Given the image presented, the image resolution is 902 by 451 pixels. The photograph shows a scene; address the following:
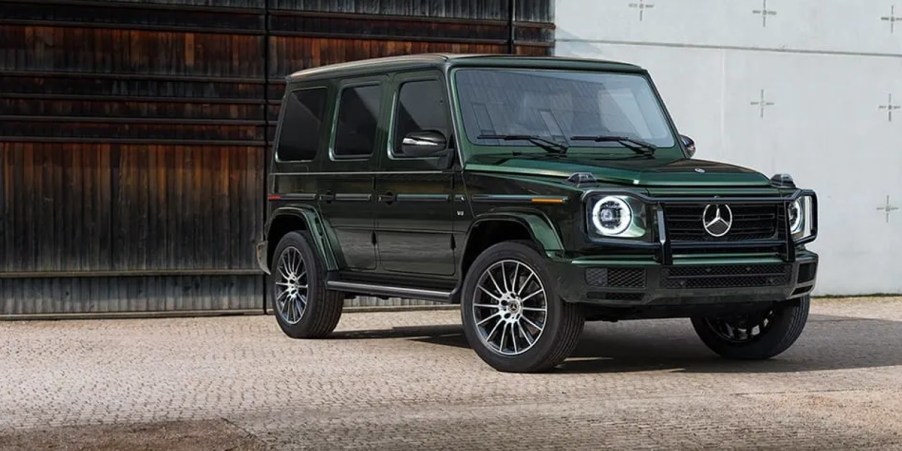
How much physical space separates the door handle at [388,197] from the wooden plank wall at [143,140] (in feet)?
12.1

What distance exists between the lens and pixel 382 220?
1112 centimetres

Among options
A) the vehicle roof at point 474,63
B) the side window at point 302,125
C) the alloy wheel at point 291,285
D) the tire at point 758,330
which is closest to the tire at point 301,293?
the alloy wheel at point 291,285

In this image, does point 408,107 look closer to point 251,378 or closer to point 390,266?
point 390,266

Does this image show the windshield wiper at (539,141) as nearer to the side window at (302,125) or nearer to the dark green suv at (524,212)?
the dark green suv at (524,212)

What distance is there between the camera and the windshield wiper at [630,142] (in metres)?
10.6

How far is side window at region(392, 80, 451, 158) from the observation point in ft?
35.0

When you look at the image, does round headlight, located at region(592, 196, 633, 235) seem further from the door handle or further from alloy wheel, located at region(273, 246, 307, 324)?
alloy wheel, located at region(273, 246, 307, 324)

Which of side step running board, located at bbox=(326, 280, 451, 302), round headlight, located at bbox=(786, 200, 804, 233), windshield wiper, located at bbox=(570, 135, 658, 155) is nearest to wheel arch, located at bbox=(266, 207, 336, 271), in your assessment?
side step running board, located at bbox=(326, 280, 451, 302)

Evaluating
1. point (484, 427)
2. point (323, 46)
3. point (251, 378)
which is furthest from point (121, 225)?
point (484, 427)

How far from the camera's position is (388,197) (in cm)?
1105

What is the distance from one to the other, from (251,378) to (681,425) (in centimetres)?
309

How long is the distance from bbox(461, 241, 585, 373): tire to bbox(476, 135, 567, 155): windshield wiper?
0.87 meters

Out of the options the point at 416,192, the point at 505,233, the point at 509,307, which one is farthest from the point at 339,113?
the point at 509,307

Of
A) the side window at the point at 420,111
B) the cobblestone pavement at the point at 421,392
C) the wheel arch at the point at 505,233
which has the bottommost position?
the cobblestone pavement at the point at 421,392
